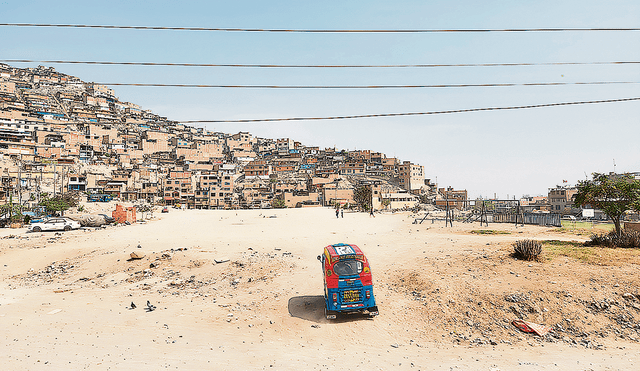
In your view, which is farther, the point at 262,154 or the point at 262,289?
the point at 262,154

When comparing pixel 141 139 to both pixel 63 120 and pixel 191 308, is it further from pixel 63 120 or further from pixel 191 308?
pixel 191 308

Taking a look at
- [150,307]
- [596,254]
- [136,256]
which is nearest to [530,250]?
[596,254]

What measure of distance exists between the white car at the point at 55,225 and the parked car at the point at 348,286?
40.6 metres

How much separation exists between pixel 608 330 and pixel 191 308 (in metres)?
16.2

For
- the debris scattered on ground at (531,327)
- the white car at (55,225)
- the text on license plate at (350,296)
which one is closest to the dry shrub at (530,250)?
the debris scattered on ground at (531,327)

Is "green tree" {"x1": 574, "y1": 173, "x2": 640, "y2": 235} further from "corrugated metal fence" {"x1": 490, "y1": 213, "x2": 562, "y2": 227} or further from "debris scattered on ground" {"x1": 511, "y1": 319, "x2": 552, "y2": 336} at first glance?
"debris scattered on ground" {"x1": 511, "y1": 319, "x2": 552, "y2": 336}

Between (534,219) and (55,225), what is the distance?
5966 centimetres

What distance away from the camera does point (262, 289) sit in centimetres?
1634

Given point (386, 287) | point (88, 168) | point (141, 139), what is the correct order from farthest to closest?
point (141, 139)
point (88, 168)
point (386, 287)

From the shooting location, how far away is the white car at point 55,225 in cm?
3831

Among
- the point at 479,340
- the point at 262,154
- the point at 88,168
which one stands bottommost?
the point at 479,340

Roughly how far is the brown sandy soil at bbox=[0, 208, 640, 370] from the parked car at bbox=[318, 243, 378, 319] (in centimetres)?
60

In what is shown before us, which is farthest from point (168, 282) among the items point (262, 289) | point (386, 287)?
point (386, 287)

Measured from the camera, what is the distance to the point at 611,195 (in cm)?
2303
